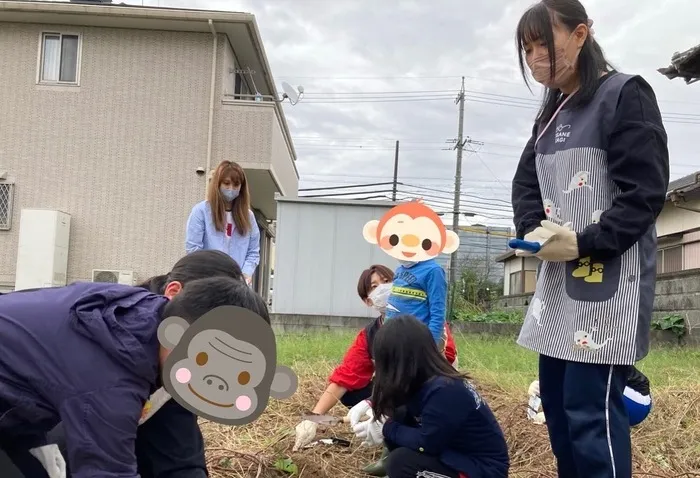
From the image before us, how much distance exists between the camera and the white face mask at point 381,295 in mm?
3479

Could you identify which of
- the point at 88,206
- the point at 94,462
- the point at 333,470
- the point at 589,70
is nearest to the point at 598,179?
the point at 589,70

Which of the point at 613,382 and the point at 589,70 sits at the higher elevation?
the point at 589,70

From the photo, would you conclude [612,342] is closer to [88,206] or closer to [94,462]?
[94,462]

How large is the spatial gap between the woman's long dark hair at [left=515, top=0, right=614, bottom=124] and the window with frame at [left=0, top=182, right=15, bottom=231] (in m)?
10.8

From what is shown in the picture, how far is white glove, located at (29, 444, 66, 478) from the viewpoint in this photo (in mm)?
1615

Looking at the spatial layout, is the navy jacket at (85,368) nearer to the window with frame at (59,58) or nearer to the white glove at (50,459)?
the white glove at (50,459)

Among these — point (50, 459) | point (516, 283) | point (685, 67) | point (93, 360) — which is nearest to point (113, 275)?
point (685, 67)

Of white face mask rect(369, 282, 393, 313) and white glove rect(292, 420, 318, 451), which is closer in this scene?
white glove rect(292, 420, 318, 451)

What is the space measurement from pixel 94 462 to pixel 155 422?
0.67 metres

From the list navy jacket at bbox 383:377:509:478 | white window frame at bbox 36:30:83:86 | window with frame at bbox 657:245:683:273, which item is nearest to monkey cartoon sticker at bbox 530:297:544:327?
navy jacket at bbox 383:377:509:478

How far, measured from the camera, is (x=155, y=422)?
6.32 ft

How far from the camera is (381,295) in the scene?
3494mm

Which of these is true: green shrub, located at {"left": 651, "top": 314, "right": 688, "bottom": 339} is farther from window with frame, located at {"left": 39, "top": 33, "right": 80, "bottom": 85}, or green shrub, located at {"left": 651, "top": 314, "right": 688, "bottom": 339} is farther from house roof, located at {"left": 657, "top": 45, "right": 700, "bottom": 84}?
window with frame, located at {"left": 39, "top": 33, "right": 80, "bottom": 85}

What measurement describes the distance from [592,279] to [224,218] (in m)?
2.37
